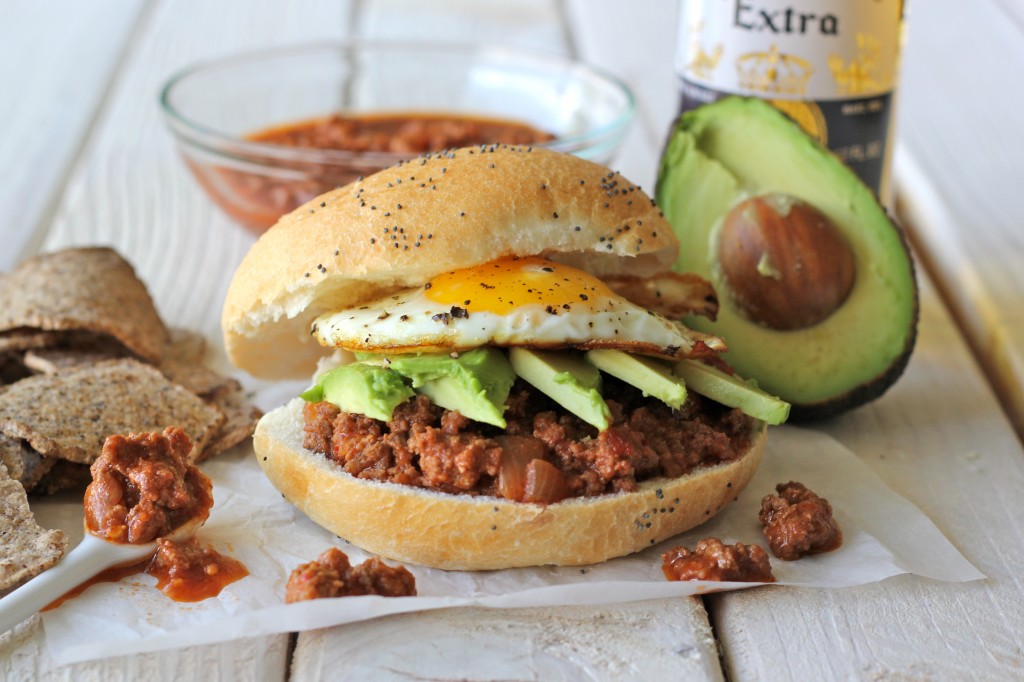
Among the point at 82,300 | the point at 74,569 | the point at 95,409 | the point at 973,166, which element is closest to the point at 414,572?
the point at 74,569

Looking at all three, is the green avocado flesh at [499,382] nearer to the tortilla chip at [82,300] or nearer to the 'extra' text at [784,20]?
the tortilla chip at [82,300]

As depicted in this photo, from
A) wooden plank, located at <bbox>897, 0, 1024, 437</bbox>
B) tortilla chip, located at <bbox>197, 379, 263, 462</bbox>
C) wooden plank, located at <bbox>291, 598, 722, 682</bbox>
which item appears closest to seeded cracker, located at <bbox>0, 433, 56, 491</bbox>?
tortilla chip, located at <bbox>197, 379, 263, 462</bbox>

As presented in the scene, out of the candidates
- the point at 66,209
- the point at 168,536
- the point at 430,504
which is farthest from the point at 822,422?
the point at 66,209

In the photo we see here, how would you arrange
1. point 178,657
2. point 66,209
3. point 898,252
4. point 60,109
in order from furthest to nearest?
point 60,109 → point 66,209 → point 898,252 → point 178,657

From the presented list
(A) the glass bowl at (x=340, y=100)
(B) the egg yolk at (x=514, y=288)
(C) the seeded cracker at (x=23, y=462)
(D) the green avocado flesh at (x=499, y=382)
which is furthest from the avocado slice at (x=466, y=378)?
(A) the glass bowl at (x=340, y=100)

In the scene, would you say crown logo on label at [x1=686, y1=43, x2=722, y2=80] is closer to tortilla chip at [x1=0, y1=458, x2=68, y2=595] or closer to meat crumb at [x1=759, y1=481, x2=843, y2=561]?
meat crumb at [x1=759, y1=481, x2=843, y2=561]

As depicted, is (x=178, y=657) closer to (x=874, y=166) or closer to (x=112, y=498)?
(x=112, y=498)
